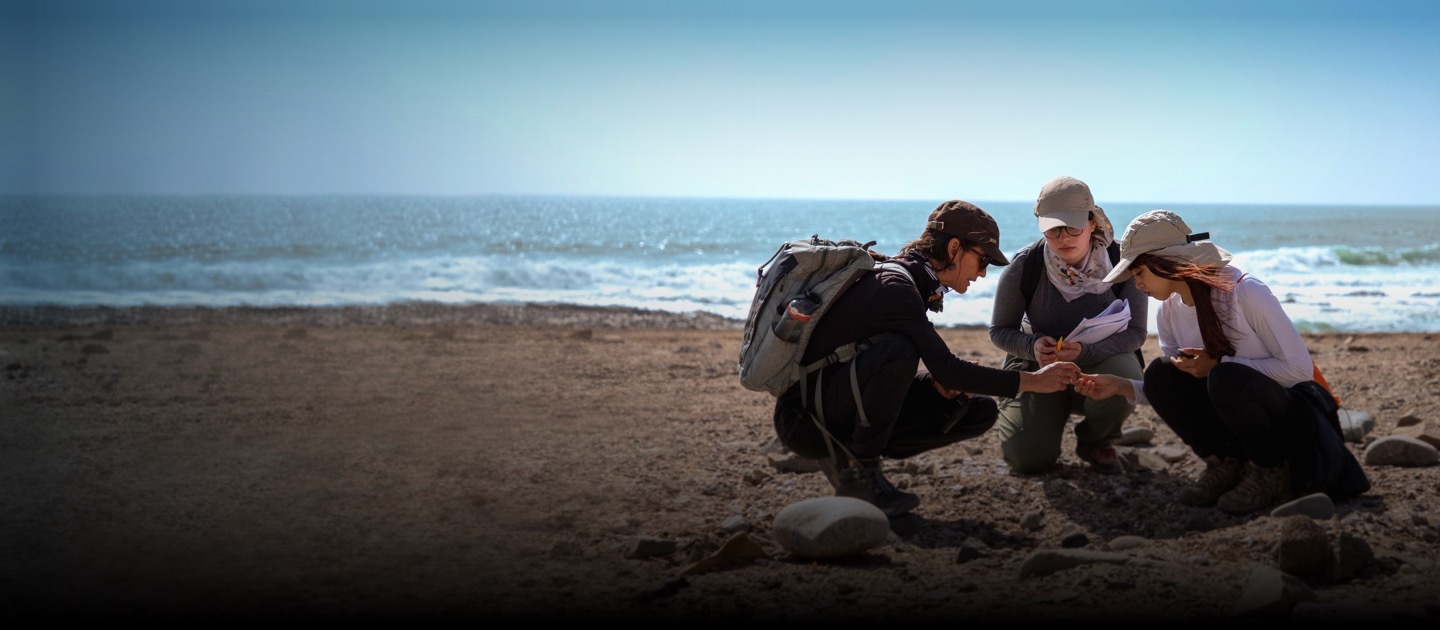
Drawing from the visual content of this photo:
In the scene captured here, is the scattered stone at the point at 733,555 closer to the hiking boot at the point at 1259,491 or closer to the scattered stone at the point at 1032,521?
the scattered stone at the point at 1032,521

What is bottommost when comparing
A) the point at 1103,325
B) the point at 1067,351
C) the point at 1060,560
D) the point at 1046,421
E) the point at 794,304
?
the point at 1060,560

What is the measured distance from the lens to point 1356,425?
525 centimetres

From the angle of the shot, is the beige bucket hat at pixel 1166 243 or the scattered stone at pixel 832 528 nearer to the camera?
the scattered stone at pixel 832 528

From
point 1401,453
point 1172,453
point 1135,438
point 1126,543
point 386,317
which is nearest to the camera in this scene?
point 1126,543

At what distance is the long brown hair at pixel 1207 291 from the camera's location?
12.3ft

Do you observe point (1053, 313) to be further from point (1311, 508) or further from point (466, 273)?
point (466, 273)

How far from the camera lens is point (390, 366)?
28.0 feet

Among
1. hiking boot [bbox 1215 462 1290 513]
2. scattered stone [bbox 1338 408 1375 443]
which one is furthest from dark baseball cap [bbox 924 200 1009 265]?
scattered stone [bbox 1338 408 1375 443]

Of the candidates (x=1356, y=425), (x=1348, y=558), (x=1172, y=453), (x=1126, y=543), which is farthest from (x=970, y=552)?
(x=1356, y=425)

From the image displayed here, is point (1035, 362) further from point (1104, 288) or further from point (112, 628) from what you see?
point (112, 628)

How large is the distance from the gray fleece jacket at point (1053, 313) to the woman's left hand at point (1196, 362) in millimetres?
481

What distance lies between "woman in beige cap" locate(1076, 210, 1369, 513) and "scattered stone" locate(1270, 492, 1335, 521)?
0.16 m

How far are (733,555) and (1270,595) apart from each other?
1.55m

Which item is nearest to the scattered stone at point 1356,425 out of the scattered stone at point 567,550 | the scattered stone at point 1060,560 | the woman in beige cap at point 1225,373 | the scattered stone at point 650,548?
the woman in beige cap at point 1225,373
